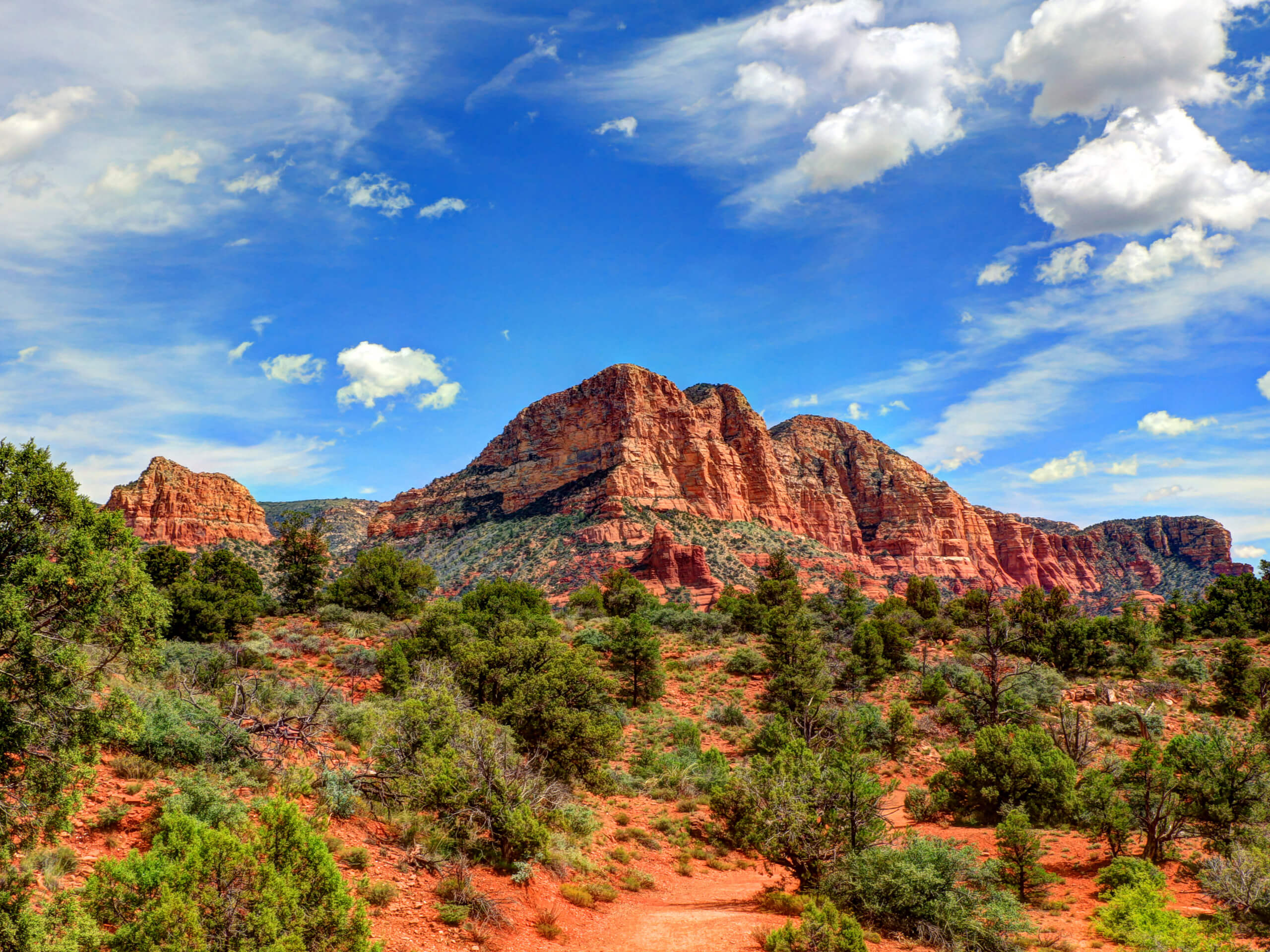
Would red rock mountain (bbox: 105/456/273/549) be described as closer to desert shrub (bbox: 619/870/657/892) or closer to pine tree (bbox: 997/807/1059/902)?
desert shrub (bbox: 619/870/657/892)

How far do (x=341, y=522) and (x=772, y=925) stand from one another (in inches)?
5228

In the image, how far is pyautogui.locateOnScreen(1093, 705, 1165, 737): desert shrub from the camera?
2459cm

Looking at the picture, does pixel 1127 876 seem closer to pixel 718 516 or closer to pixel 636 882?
pixel 636 882

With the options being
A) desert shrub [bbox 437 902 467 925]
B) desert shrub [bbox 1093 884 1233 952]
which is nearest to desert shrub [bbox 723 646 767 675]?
desert shrub [bbox 1093 884 1233 952]

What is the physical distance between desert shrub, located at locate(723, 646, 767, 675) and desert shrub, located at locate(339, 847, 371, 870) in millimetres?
26210

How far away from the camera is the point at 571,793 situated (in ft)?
56.2

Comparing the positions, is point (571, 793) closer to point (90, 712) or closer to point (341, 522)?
point (90, 712)

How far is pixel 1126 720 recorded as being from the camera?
25.4 m

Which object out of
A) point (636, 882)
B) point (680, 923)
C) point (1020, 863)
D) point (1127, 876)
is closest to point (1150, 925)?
point (1020, 863)

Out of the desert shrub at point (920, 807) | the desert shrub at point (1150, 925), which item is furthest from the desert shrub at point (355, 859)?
the desert shrub at point (920, 807)

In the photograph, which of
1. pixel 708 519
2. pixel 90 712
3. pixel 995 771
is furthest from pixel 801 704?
pixel 708 519

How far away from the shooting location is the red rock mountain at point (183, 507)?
347 ft

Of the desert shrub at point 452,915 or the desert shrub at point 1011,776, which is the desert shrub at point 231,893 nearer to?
the desert shrub at point 452,915

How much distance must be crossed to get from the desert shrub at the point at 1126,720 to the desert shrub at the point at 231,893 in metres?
29.4
